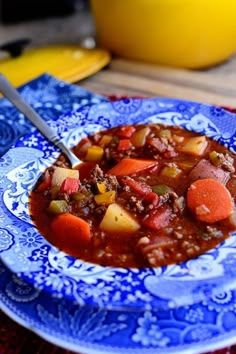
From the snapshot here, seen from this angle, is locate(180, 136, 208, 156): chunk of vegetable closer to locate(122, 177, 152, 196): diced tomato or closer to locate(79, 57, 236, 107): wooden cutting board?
locate(122, 177, 152, 196): diced tomato

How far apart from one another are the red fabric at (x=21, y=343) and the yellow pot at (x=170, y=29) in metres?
1.40

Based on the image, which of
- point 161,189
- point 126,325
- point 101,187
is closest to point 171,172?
point 161,189

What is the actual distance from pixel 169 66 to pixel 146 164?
0.96 meters

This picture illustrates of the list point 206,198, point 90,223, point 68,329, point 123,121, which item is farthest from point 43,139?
point 68,329

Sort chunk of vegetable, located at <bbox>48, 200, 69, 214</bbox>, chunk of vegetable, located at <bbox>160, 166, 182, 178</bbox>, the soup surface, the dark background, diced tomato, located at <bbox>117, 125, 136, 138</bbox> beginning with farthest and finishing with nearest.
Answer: the dark background < diced tomato, located at <bbox>117, 125, 136, 138</bbox> < chunk of vegetable, located at <bbox>160, 166, 182, 178</bbox> < chunk of vegetable, located at <bbox>48, 200, 69, 214</bbox> < the soup surface

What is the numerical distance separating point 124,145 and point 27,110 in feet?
1.09

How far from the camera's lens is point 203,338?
109 cm

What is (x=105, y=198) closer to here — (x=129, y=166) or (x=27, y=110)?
(x=129, y=166)

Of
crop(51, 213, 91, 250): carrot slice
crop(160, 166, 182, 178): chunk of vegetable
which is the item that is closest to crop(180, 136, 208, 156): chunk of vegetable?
crop(160, 166, 182, 178): chunk of vegetable

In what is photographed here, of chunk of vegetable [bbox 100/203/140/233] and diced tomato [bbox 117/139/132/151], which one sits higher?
chunk of vegetable [bbox 100/203/140/233]

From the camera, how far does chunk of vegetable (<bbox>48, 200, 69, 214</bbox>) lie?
1.32 meters

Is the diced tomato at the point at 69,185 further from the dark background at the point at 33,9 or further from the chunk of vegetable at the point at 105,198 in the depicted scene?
the dark background at the point at 33,9

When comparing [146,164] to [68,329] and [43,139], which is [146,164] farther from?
[68,329]

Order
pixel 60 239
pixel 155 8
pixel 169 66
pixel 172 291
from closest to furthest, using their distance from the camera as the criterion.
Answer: pixel 172 291 → pixel 60 239 → pixel 155 8 → pixel 169 66
